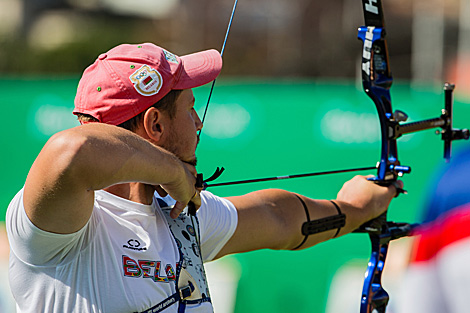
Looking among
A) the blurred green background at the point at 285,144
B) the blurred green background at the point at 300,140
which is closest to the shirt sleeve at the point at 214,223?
the blurred green background at the point at 300,140

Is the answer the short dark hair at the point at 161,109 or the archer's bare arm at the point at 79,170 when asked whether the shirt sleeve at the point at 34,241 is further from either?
the short dark hair at the point at 161,109

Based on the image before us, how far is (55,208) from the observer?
1.28 meters

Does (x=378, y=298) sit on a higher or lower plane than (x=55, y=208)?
lower

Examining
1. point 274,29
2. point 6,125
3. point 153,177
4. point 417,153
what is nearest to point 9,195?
point 6,125

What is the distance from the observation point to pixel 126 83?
150 centimetres

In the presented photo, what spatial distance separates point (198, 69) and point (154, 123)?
17 cm

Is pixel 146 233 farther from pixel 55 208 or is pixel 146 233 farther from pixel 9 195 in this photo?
pixel 9 195

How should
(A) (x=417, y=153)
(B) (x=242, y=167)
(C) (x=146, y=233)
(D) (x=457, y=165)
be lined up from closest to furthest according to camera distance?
(D) (x=457, y=165), (C) (x=146, y=233), (A) (x=417, y=153), (B) (x=242, y=167)

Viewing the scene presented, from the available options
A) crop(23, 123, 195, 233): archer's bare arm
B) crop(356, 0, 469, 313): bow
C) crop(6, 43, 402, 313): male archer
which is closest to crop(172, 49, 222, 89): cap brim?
crop(6, 43, 402, 313): male archer

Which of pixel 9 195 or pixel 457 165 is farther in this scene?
pixel 9 195

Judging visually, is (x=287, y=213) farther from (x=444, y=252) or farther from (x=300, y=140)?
(x=300, y=140)

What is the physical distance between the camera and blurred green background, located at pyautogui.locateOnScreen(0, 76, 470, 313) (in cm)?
301

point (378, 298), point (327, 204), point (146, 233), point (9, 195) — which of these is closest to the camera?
point (146, 233)

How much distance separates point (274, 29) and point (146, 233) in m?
8.78
